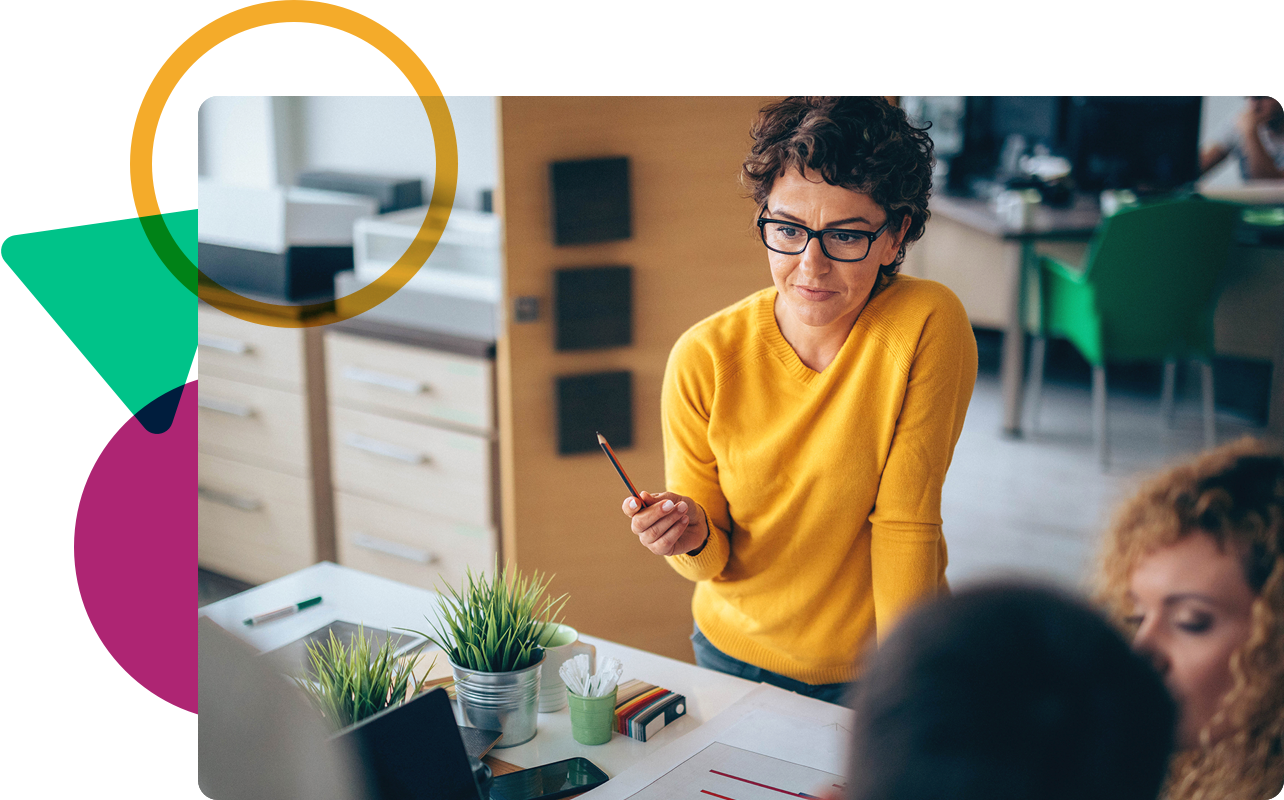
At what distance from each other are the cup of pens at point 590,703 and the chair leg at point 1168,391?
526 mm

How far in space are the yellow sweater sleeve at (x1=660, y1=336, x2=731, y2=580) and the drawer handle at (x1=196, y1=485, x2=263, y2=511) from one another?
0.41 meters

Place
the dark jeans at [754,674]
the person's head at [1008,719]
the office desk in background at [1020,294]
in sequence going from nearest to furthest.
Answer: the person's head at [1008,719] → the office desk in background at [1020,294] → the dark jeans at [754,674]

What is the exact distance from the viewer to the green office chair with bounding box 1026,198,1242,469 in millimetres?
923

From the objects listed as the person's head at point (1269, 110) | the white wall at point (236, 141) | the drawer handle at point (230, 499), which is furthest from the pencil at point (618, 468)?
the person's head at point (1269, 110)

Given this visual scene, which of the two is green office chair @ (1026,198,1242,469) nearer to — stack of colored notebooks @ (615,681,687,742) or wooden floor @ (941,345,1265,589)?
wooden floor @ (941,345,1265,589)

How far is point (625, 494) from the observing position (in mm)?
947

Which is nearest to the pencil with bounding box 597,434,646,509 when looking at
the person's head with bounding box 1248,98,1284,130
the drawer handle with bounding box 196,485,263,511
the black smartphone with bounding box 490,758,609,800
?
the black smartphone with bounding box 490,758,609,800

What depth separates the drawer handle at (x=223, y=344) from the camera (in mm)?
946

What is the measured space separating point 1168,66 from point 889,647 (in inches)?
23.2

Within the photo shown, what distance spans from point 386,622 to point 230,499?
0.19m

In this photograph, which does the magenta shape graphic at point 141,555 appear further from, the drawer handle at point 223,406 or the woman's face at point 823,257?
the woman's face at point 823,257

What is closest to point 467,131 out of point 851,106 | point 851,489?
point 851,106

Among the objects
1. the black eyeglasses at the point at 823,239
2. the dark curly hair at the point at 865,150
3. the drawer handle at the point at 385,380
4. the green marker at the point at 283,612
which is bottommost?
the green marker at the point at 283,612

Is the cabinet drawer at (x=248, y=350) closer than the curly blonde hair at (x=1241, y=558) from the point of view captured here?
No
